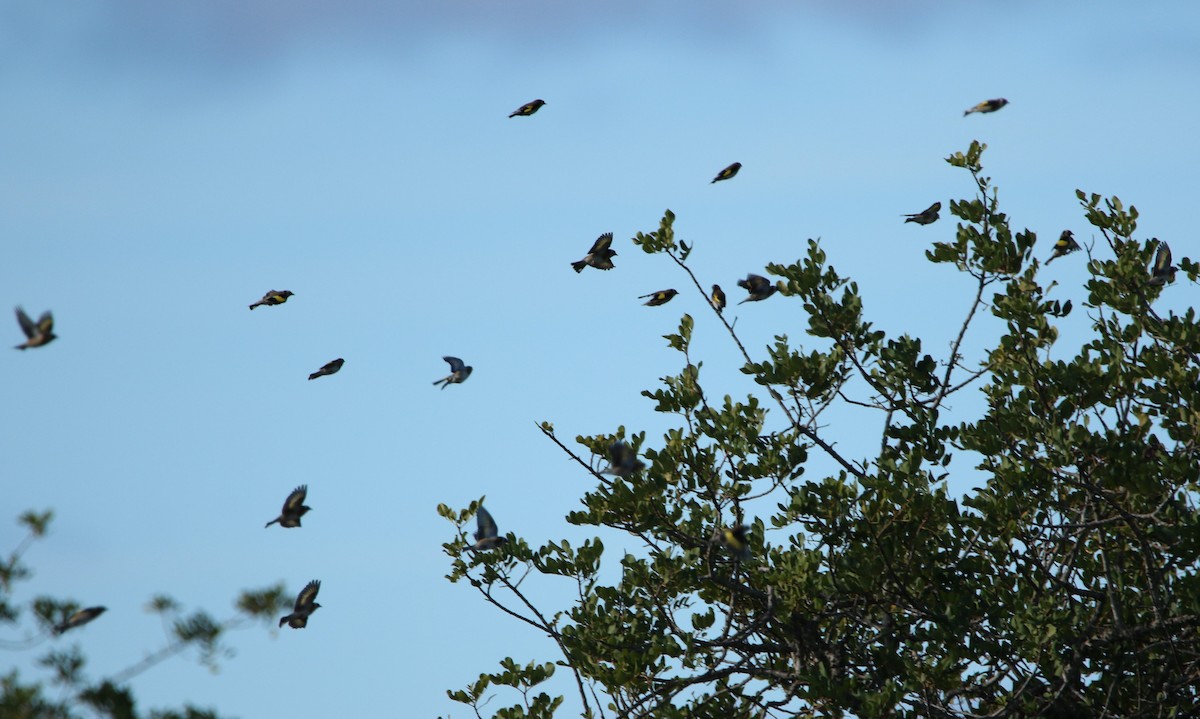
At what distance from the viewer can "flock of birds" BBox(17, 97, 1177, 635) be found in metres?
10.3

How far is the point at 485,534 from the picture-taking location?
1236 cm

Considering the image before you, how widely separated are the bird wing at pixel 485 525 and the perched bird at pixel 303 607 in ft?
6.61

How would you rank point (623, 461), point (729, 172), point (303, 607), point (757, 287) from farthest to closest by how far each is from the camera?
1. point (729, 172)
2. point (757, 287)
3. point (623, 461)
4. point (303, 607)

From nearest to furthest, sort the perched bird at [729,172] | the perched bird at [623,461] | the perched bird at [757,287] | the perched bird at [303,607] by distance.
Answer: the perched bird at [303,607] → the perched bird at [623,461] → the perched bird at [757,287] → the perched bird at [729,172]

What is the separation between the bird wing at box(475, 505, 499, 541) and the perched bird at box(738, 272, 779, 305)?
3127mm

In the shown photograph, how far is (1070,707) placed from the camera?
11.5 meters

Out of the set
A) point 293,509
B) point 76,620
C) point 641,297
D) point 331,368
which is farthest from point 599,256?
point 76,620

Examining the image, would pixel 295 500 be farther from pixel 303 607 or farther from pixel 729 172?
pixel 729 172

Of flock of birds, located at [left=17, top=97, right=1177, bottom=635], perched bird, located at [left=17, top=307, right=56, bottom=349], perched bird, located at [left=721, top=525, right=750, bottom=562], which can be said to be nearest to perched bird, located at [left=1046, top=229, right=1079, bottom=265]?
flock of birds, located at [left=17, top=97, right=1177, bottom=635]

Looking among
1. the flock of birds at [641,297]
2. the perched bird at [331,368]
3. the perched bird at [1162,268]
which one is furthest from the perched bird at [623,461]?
the perched bird at [1162,268]

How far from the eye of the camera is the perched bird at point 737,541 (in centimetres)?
1147

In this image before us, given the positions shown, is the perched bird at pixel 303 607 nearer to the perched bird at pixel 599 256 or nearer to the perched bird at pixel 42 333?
A: the perched bird at pixel 42 333

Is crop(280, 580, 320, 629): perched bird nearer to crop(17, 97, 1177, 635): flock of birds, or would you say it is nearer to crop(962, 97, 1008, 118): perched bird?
crop(17, 97, 1177, 635): flock of birds

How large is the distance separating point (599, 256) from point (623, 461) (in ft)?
9.78
